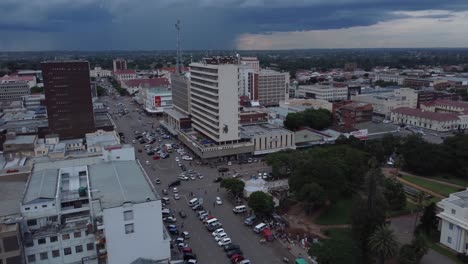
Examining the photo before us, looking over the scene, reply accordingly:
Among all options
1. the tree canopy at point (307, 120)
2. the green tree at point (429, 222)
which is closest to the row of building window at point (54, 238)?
the green tree at point (429, 222)

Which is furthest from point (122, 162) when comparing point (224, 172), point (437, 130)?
point (437, 130)

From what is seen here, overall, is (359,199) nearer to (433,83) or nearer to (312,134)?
(312,134)

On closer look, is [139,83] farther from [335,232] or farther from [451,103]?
[335,232]

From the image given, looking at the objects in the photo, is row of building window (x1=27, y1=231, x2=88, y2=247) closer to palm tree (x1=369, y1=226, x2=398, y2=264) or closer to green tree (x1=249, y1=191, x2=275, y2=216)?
green tree (x1=249, y1=191, x2=275, y2=216)

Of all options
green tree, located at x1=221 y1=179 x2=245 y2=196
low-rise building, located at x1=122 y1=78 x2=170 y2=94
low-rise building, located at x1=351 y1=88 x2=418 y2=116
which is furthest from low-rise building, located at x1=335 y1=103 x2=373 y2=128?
Result: low-rise building, located at x1=122 y1=78 x2=170 y2=94

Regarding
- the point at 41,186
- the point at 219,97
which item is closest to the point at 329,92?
the point at 219,97

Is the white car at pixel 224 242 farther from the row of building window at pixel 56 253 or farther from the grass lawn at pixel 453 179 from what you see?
the grass lawn at pixel 453 179
